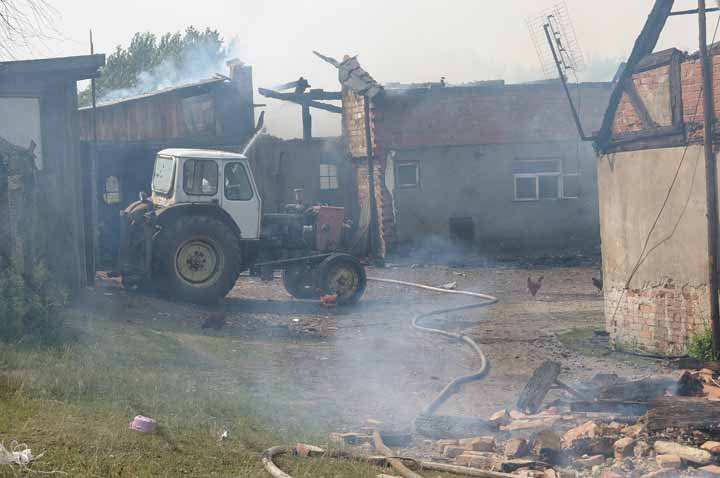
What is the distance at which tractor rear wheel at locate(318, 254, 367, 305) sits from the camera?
1498cm

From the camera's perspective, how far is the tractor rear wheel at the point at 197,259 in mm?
13734

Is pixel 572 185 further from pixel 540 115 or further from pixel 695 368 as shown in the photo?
pixel 695 368

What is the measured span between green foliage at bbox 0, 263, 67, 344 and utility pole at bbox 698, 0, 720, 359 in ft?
23.6

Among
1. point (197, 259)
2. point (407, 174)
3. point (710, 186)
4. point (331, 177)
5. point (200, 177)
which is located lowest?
point (197, 259)

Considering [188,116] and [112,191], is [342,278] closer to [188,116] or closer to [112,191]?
[112,191]

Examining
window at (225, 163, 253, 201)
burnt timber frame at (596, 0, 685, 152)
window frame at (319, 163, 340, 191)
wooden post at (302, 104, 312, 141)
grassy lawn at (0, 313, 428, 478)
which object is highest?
wooden post at (302, 104, 312, 141)

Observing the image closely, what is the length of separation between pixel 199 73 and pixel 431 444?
56.8 m

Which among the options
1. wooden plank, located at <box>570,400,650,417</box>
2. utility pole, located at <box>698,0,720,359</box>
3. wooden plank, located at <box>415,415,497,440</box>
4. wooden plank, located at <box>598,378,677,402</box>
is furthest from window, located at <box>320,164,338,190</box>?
wooden plank, located at <box>415,415,497,440</box>

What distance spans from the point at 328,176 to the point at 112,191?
6.31 meters

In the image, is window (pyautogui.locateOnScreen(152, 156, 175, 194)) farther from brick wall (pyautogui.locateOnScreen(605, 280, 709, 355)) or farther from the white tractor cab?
brick wall (pyautogui.locateOnScreen(605, 280, 709, 355))

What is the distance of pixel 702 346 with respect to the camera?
10.0 meters

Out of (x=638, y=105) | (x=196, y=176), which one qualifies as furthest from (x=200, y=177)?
(x=638, y=105)

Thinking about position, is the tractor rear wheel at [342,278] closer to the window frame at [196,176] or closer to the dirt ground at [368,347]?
the dirt ground at [368,347]

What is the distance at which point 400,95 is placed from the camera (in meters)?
22.6
